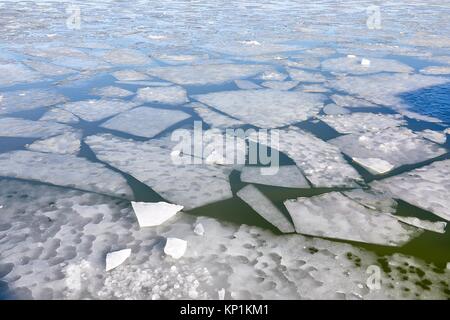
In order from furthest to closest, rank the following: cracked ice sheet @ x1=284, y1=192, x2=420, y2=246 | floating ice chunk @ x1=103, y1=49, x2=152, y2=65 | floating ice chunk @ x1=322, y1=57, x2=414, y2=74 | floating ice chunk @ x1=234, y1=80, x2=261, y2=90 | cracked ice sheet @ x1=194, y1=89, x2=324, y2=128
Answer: floating ice chunk @ x1=103, y1=49, x2=152, y2=65
floating ice chunk @ x1=322, y1=57, x2=414, y2=74
floating ice chunk @ x1=234, y1=80, x2=261, y2=90
cracked ice sheet @ x1=194, y1=89, x2=324, y2=128
cracked ice sheet @ x1=284, y1=192, x2=420, y2=246

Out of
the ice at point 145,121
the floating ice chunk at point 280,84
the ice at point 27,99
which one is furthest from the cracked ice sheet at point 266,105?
the ice at point 27,99

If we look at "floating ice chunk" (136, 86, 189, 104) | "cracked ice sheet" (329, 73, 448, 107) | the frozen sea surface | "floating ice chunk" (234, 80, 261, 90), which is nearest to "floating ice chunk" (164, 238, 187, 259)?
the frozen sea surface

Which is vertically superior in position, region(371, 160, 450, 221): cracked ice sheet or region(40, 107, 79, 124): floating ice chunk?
region(40, 107, 79, 124): floating ice chunk

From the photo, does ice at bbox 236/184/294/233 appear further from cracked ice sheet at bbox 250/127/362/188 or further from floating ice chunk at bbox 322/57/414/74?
floating ice chunk at bbox 322/57/414/74

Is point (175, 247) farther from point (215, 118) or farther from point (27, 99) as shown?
point (27, 99)

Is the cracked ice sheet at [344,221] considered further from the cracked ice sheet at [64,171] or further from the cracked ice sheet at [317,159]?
the cracked ice sheet at [64,171]
